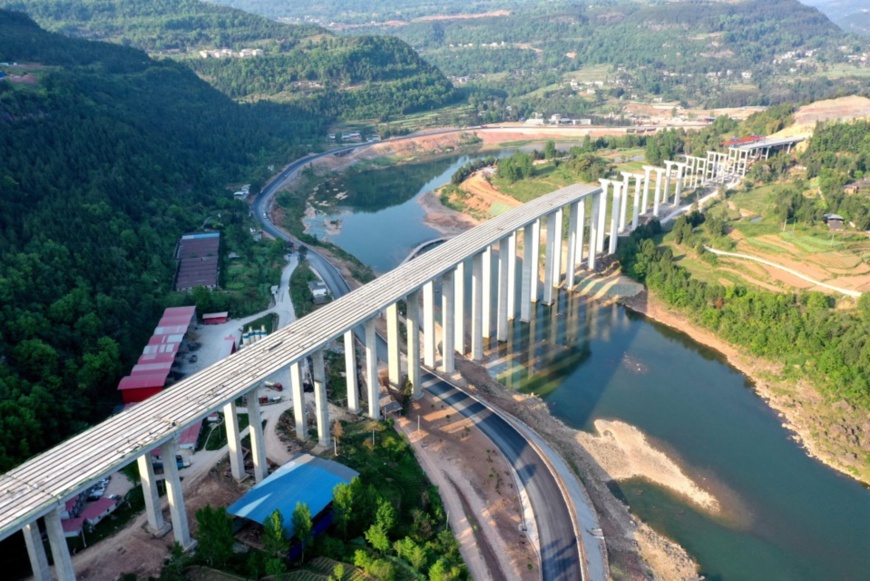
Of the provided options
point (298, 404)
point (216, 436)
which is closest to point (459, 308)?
point (298, 404)

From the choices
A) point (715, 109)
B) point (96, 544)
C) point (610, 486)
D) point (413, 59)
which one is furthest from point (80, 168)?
point (715, 109)

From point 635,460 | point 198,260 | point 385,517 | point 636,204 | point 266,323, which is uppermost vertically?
point 636,204

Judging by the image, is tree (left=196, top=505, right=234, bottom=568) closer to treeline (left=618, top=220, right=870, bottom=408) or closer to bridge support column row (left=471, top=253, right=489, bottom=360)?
bridge support column row (left=471, top=253, right=489, bottom=360)

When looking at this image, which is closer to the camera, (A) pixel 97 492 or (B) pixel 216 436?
(A) pixel 97 492

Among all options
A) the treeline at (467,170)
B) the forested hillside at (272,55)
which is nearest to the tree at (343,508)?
the treeline at (467,170)

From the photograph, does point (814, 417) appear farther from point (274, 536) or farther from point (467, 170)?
point (467, 170)

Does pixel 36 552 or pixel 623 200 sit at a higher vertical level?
pixel 623 200

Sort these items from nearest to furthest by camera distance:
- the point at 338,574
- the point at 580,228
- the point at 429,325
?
1. the point at 338,574
2. the point at 429,325
3. the point at 580,228
